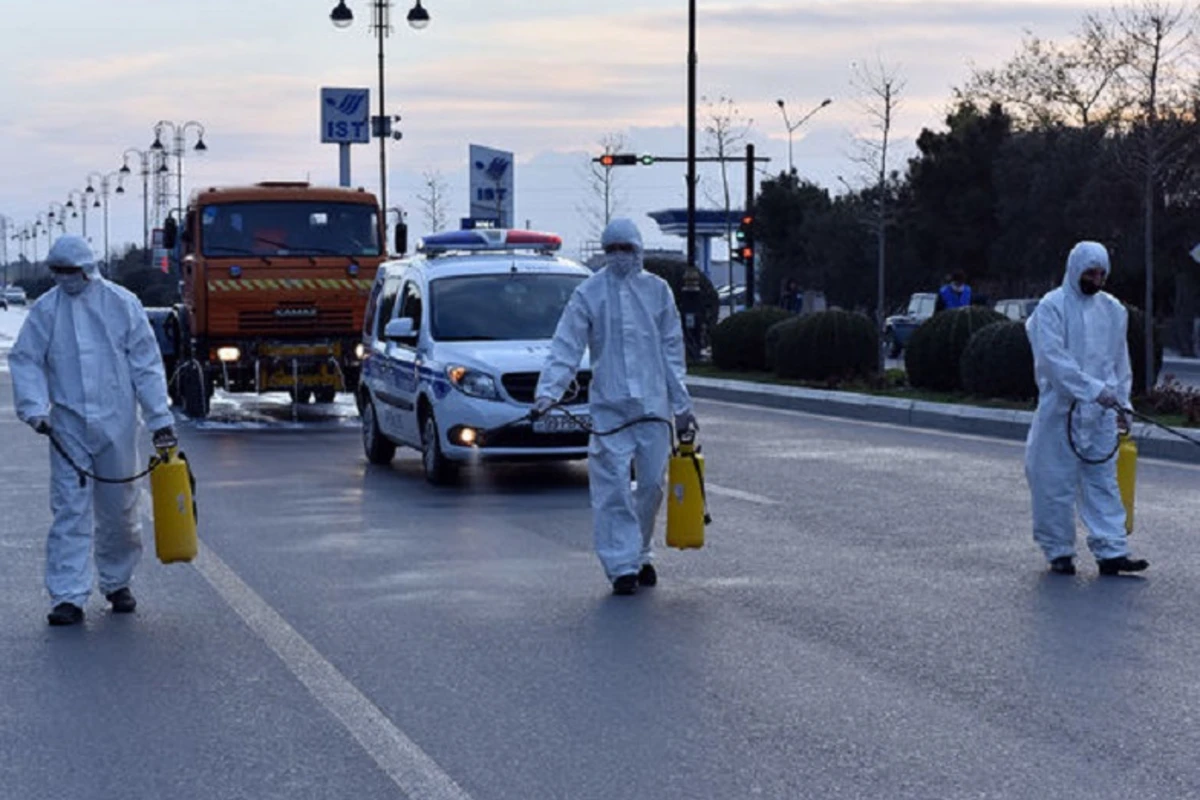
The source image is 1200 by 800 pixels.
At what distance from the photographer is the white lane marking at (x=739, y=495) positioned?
54.9 ft

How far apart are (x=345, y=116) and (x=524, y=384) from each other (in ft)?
161

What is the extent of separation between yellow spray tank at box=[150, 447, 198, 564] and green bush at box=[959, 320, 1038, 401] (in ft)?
55.1

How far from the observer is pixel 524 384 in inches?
720

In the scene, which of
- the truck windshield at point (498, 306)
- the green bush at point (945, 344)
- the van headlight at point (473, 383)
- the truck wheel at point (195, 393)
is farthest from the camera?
the green bush at point (945, 344)

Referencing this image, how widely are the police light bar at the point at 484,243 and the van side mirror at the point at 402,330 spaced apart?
3.20m

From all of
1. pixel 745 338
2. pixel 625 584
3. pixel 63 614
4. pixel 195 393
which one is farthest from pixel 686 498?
pixel 745 338

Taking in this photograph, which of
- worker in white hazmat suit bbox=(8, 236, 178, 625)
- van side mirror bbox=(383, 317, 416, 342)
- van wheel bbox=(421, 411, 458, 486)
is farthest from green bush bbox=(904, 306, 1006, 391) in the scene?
worker in white hazmat suit bbox=(8, 236, 178, 625)

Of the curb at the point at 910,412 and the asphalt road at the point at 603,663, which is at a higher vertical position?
the curb at the point at 910,412

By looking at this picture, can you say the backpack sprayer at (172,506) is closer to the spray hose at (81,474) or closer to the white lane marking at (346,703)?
the spray hose at (81,474)

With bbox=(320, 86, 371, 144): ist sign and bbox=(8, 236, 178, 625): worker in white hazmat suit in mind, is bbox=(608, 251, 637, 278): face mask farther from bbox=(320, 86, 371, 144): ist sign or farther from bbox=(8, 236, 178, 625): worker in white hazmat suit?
bbox=(320, 86, 371, 144): ist sign

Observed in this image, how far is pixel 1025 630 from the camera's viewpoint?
10.4m

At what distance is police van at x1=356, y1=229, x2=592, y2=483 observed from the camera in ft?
59.2

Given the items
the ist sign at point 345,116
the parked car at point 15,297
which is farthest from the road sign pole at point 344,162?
the parked car at point 15,297

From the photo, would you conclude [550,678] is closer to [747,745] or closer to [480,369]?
[747,745]
